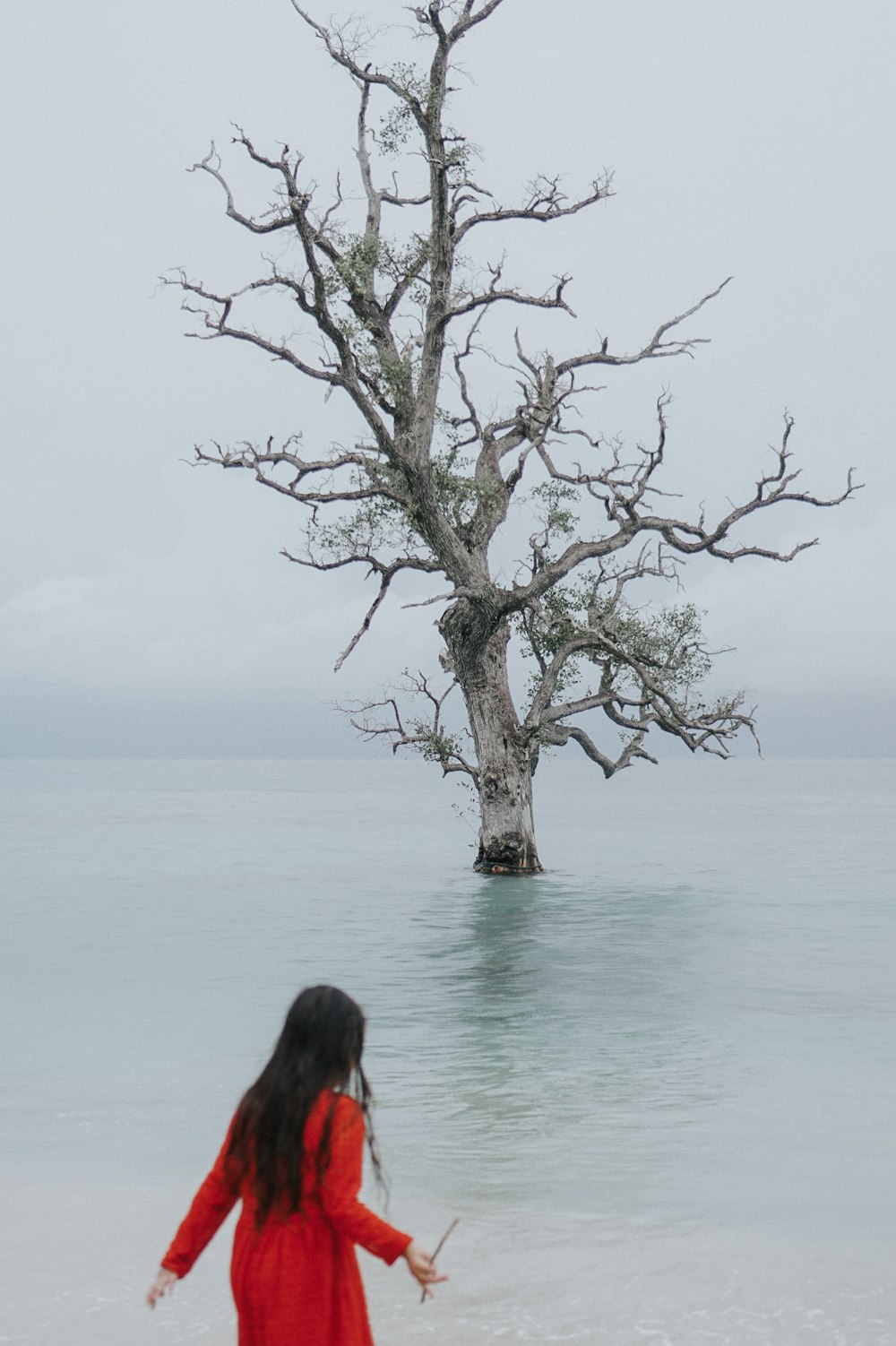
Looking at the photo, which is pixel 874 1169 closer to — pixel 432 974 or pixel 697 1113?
pixel 697 1113

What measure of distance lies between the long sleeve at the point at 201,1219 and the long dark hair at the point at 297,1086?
13 cm

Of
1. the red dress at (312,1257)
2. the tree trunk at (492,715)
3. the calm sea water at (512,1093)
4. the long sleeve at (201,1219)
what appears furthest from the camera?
the tree trunk at (492,715)

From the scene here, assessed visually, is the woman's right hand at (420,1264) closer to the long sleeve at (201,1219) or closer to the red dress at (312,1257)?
the red dress at (312,1257)

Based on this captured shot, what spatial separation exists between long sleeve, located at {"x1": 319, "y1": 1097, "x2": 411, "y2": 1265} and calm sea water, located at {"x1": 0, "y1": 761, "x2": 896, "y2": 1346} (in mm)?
2999

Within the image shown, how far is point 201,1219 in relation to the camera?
449 cm

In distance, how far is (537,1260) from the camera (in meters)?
8.02

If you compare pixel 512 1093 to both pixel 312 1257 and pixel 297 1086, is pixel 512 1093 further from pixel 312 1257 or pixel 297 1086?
pixel 297 1086

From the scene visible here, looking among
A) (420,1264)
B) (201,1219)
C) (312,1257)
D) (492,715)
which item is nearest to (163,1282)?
(201,1219)

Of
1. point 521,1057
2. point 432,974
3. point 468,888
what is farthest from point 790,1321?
point 468,888

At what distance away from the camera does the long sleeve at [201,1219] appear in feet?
14.7

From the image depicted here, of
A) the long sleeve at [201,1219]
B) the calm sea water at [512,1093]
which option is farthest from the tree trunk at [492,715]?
the long sleeve at [201,1219]

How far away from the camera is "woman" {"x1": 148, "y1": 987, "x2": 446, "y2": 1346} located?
171 inches

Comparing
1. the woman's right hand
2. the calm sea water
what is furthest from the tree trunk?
the woman's right hand

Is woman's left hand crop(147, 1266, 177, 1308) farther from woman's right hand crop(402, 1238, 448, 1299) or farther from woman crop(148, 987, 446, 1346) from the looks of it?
woman's right hand crop(402, 1238, 448, 1299)
